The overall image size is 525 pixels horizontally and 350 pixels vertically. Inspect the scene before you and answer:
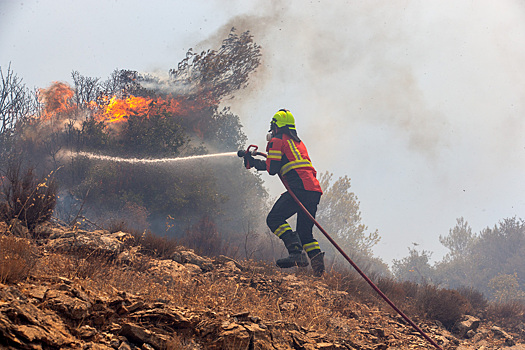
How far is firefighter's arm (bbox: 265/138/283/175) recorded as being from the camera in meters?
7.56

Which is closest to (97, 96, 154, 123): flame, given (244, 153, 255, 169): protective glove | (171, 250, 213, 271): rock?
(244, 153, 255, 169): protective glove

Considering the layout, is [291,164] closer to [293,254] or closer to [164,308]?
[293,254]

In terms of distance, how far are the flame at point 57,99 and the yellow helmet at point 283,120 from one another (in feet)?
43.4

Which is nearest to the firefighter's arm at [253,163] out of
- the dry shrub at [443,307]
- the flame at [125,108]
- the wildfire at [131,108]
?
the dry shrub at [443,307]

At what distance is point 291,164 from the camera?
7566mm

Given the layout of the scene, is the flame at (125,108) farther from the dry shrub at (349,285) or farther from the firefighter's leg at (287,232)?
the dry shrub at (349,285)

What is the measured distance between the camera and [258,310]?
13.4 feet

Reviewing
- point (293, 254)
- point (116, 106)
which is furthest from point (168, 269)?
point (116, 106)

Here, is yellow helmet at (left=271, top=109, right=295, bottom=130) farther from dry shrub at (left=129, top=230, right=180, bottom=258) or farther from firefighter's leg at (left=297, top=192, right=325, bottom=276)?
dry shrub at (left=129, top=230, right=180, bottom=258)

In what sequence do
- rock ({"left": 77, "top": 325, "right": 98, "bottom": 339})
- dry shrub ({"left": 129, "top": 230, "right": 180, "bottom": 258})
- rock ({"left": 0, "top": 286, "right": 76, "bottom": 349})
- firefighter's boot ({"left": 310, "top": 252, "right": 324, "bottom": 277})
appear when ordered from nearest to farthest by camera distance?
rock ({"left": 0, "top": 286, "right": 76, "bottom": 349}) < rock ({"left": 77, "top": 325, "right": 98, "bottom": 339}) < dry shrub ({"left": 129, "top": 230, "right": 180, "bottom": 258}) < firefighter's boot ({"left": 310, "top": 252, "right": 324, "bottom": 277})

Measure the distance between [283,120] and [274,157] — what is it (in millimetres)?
878

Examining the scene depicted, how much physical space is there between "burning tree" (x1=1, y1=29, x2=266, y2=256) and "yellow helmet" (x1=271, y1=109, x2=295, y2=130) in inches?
286

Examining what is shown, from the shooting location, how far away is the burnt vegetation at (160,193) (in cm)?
479

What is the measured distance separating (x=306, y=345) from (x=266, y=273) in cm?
347
